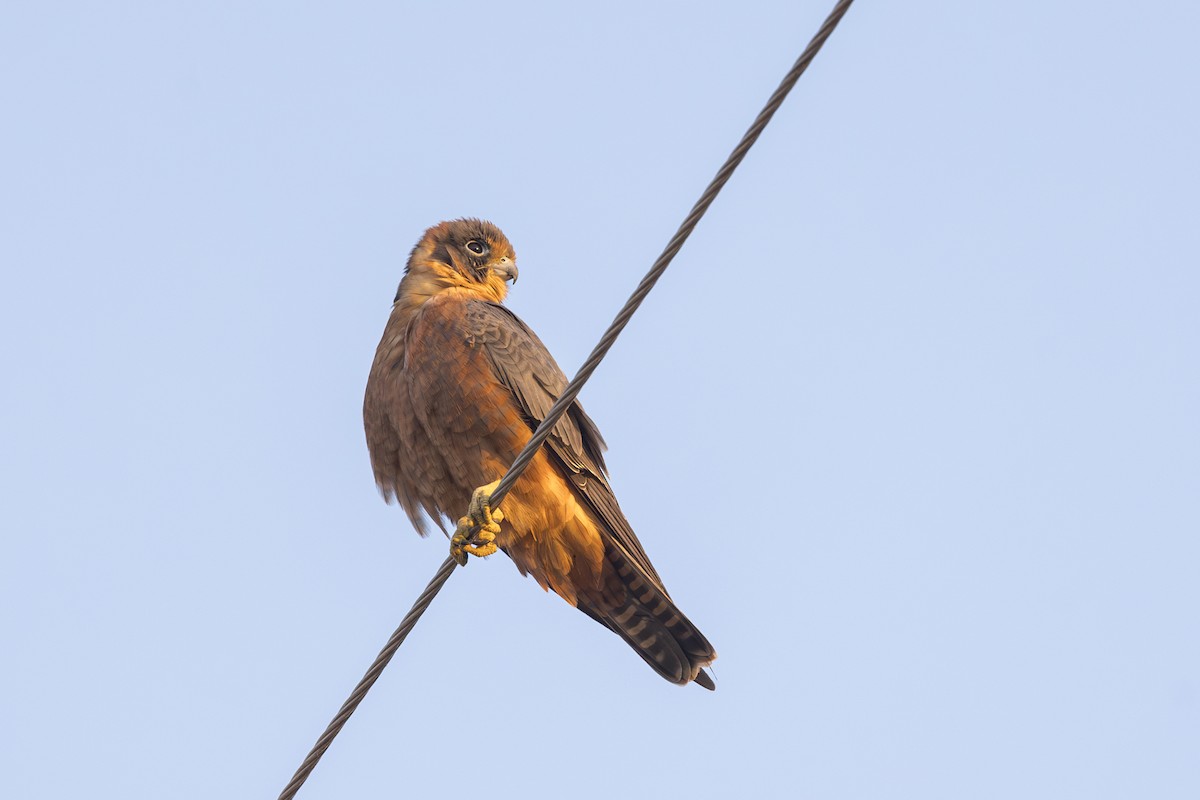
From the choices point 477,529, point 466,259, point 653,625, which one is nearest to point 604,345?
point 477,529

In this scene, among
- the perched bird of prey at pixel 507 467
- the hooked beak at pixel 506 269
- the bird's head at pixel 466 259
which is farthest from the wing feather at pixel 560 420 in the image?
the hooked beak at pixel 506 269

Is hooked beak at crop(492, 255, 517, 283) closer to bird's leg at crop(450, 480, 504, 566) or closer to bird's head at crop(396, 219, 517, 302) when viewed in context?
bird's head at crop(396, 219, 517, 302)

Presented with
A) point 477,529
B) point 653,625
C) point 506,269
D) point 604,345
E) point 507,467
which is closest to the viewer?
point 604,345

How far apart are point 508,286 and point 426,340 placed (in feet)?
4.86

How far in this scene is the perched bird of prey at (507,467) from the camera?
18.9ft

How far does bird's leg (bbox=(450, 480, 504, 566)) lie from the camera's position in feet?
18.4

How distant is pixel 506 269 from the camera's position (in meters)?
7.23

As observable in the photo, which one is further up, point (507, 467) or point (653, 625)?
point (507, 467)

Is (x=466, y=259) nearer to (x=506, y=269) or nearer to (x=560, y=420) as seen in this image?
(x=506, y=269)

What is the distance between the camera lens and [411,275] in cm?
693

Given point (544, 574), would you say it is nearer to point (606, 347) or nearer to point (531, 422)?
point (531, 422)

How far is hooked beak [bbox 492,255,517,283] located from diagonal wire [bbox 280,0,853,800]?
10.1 feet

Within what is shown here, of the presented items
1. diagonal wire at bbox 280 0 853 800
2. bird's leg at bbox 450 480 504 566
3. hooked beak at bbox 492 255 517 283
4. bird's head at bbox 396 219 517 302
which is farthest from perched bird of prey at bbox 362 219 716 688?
diagonal wire at bbox 280 0 853 800

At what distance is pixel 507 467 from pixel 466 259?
1.72 metres
